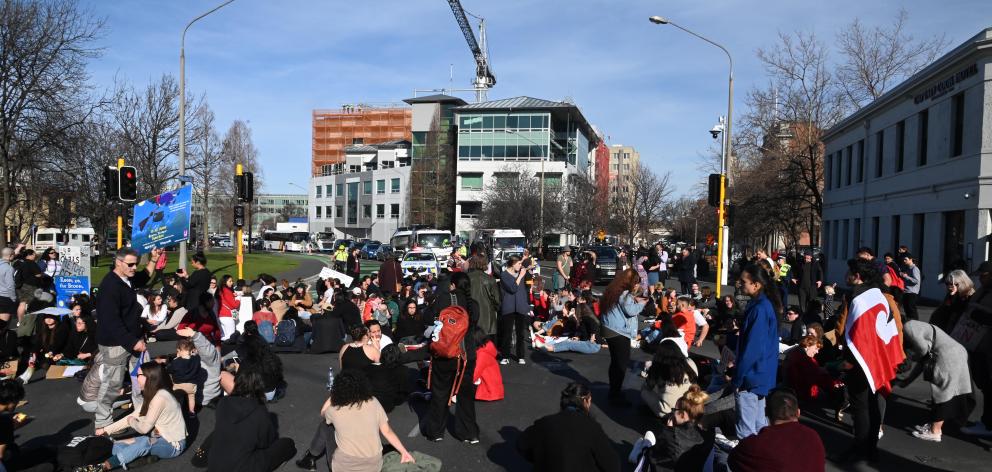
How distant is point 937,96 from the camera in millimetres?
23375

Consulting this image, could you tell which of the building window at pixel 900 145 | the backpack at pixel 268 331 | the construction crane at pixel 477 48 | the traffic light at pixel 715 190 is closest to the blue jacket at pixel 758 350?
the backpack at pixel 268 331

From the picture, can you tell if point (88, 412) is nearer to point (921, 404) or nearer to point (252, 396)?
point (252, 396)

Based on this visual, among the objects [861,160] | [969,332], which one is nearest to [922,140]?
[861,160]

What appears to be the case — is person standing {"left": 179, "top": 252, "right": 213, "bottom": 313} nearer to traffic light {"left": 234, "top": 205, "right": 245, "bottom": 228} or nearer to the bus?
traffic light {"left": 234, "top": 205, "right": 245, "bottom": 228}

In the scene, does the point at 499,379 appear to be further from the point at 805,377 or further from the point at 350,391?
the point at 805,377

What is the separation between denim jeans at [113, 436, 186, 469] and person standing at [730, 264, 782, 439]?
5347 mm

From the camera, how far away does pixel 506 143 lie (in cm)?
6969

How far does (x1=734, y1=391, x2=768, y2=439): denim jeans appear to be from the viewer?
19.4 feet

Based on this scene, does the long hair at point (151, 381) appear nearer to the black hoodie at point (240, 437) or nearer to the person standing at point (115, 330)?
the person standing at point (115, 330)

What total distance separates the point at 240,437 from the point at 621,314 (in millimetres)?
4512

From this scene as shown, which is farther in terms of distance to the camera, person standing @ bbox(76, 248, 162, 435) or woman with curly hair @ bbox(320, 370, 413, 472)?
person standing @ bbox(76, 248, 162, 435)

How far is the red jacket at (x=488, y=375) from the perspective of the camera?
873cm

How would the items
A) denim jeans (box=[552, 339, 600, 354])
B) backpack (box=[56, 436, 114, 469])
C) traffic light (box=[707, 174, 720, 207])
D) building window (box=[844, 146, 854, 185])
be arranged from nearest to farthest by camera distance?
1. backpack (box=[56, 436, 114, 469])
2. denim jeans (box=[552, 339, 600, 354])
3. traffic light (box=[707, 174, 720, 207])
4. building window (box=[844, 146, 854, 185])

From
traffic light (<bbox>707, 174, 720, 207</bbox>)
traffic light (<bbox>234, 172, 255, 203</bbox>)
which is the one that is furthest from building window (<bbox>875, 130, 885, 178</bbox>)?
traffic light (<bbox>234, 172, 255, 203</bbox>)
